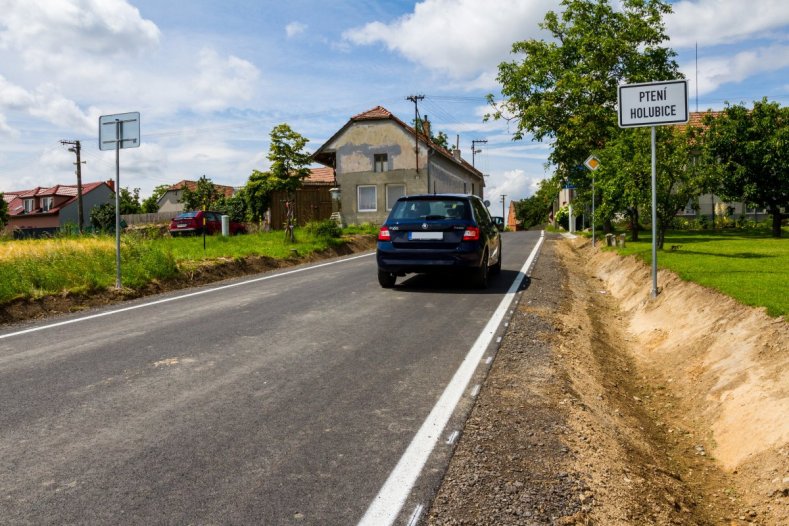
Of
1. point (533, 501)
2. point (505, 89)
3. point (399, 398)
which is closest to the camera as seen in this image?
point (533, 501)

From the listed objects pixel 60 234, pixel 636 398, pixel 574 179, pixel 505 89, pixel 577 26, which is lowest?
pixel 636 398

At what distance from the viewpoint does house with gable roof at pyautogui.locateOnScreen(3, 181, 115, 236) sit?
70688mm

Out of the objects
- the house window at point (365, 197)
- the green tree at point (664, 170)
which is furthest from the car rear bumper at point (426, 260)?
the house window at point (365, 197)

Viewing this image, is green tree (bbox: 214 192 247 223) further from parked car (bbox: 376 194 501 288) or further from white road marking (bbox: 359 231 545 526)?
white road marking (bbox: 359 231 545 526)

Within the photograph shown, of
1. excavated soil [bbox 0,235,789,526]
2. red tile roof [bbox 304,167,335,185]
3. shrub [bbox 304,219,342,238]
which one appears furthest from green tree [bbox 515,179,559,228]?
excavated soil [bbox 0,235,789,526]

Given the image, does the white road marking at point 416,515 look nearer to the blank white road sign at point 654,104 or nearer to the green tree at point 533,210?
the blank white road sign at point 654,104

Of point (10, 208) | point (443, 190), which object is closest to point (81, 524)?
point (443, 190)

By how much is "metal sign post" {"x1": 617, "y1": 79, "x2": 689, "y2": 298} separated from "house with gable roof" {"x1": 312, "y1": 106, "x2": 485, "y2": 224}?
1241 inches

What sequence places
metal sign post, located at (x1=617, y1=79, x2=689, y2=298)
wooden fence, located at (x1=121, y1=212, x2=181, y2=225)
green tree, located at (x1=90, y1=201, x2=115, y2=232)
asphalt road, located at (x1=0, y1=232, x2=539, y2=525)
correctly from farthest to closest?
wooden fence, located at (x1=121, y1=212, x2=181, y2=225)
green tree, located at (x1=90, y1=201, x2=115, y2=232)
metal sign post, located at (x1=617, y1=79, x2=689, y2=298)
asphalt road, located at (x1=0, y1=232, x2=539, y2=525)

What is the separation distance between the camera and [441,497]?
2.84m

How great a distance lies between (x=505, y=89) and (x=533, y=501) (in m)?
27.1

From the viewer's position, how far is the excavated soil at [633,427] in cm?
288

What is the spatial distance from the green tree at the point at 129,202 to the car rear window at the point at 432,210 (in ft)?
235

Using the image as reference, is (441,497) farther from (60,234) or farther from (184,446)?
(60,234)
